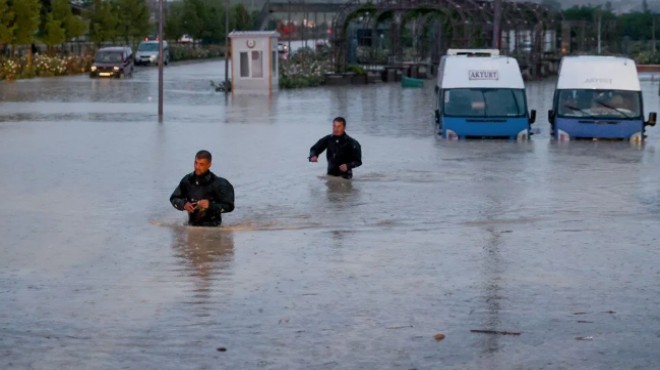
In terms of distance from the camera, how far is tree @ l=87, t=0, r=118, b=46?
85.5 m

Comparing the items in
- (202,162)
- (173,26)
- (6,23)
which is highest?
(6,23)

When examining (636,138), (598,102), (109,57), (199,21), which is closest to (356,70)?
(109,57)

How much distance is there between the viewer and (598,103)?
3081cm

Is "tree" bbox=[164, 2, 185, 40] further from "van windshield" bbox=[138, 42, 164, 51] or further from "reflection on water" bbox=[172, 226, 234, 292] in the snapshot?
"reflection on water" bbox=[172, 226, 234, 292]

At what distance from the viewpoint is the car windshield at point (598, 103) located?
30406mm

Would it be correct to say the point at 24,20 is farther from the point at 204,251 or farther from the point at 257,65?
the point at 204,251

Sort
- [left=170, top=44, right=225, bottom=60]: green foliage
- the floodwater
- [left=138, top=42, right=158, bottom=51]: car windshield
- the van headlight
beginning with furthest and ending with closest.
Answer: [left=170, top=44, right=225, bottom=60]: green foliage < [left=138, top=42, right=158, bottom=51]: car windshield < the van headlight < the floodwater

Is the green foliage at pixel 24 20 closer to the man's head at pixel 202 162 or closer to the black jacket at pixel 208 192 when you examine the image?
the black jacket at pixel 208 192

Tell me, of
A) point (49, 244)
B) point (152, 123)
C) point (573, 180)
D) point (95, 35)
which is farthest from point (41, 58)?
point (49, 244)

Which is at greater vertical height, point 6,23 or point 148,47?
point 6,23

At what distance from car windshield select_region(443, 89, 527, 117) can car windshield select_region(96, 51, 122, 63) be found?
38232 mm

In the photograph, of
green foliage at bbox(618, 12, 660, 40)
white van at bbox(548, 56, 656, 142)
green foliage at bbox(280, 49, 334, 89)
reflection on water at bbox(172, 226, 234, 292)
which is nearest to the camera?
reflection on water at bbox(172, 226, 234, 292)

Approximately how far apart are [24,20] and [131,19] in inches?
1137

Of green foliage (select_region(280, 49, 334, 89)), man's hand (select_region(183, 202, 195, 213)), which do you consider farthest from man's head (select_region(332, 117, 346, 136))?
green foliage (select_region(280, 49, 334, 89))
